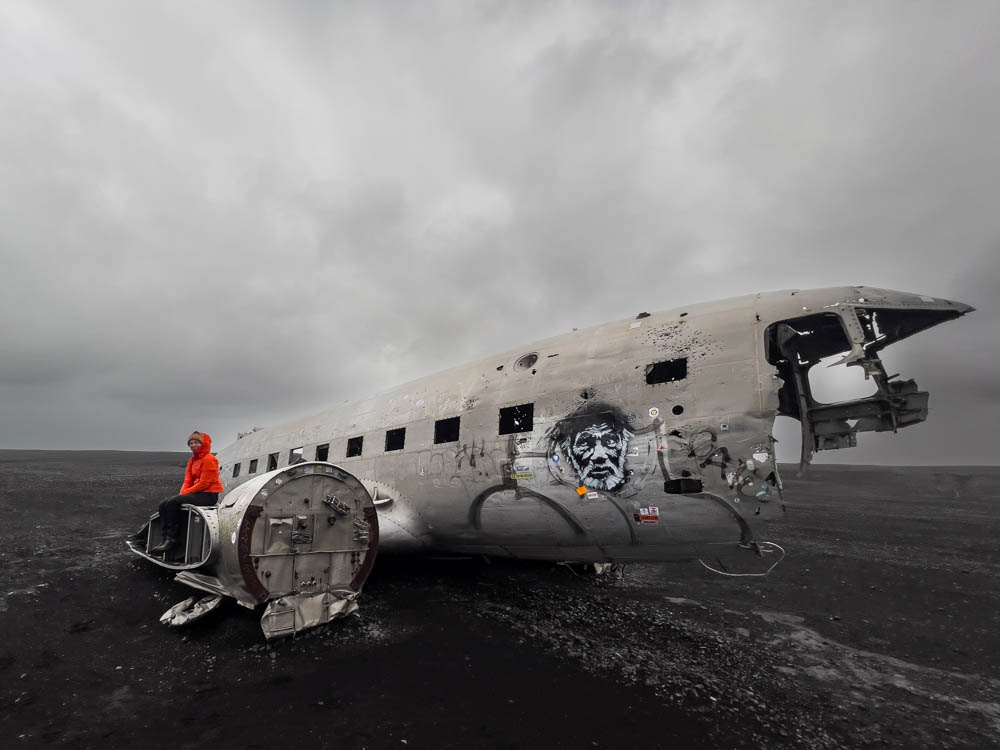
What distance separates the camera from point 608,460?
6324mm

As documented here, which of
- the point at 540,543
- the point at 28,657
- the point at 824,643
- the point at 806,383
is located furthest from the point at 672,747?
the point at 28,657

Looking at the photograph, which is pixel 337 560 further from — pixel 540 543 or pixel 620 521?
pixel 620 521

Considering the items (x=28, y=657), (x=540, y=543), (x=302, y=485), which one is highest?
(x=302, y=485)

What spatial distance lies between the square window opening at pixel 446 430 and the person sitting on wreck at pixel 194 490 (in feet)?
12.3

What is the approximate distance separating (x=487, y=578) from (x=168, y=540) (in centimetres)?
591

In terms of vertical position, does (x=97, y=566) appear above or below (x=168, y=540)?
below

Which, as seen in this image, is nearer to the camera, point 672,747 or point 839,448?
point 672,747

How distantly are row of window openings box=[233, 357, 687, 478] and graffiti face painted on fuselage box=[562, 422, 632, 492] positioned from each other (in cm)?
85

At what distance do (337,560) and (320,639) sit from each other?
3.35 ft

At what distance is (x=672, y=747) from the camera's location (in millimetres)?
4180

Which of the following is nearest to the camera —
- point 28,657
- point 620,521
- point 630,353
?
point 28,657

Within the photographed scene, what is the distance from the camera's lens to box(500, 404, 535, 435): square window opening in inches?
289

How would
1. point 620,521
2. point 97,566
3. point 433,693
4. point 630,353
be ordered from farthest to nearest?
point 97,566, point 630,353, point 620,521, point 433,693

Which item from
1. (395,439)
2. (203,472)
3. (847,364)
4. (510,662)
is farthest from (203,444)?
(847,364)
